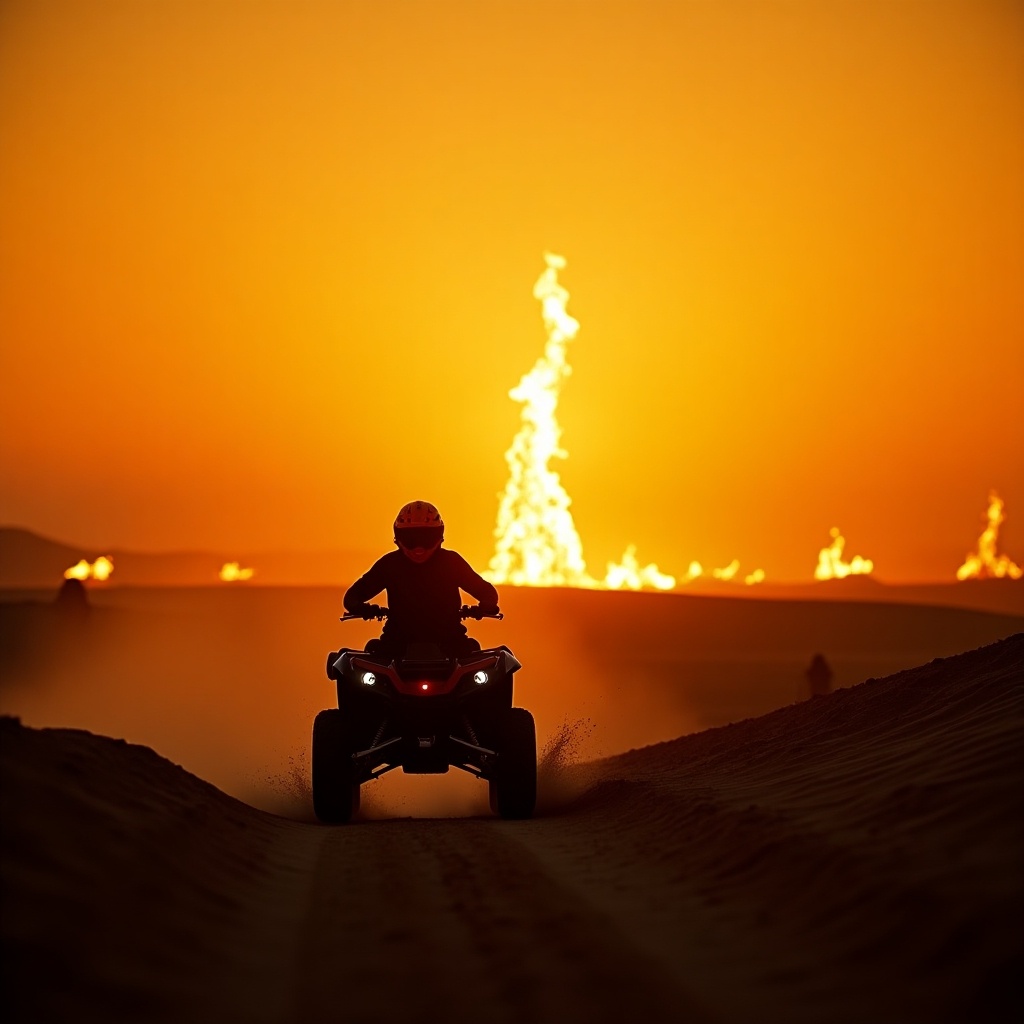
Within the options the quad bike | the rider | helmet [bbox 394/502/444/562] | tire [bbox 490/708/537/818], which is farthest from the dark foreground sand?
helmet [bbox 394/502/444/562]

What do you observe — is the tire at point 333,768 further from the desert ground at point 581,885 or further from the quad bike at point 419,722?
the desert ground at point 581,885

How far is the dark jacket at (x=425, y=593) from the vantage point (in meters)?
14.0

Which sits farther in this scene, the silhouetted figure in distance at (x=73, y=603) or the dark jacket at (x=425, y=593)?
the silhouetted figure in distance at (x=73, y=603)

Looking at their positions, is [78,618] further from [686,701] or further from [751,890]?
[751,890]

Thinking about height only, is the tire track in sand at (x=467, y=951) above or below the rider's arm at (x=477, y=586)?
below

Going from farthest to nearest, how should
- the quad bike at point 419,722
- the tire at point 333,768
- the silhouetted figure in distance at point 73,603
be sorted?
the silhouetted figure in distance at point 73,603
the tire at point 333,768
the quad bike at point 419,722

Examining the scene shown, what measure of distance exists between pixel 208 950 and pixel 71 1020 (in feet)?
4.51

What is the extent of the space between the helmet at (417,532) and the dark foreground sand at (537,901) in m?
2.45

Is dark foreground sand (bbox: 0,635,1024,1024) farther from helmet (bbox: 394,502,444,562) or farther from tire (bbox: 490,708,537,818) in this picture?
helmet (bbox: 394,502,444,562)

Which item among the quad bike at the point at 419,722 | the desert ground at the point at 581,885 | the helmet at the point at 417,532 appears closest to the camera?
the desert ground at the point at 581,885

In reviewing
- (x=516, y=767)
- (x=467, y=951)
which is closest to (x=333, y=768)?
(x=516, y=767)

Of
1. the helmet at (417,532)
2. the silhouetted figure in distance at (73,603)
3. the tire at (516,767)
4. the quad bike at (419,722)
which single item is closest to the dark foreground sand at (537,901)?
the quad bike at (419,722)

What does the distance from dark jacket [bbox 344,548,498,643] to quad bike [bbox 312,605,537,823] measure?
31 centimetres

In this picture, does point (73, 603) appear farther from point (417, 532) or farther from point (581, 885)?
point (581, 885)
